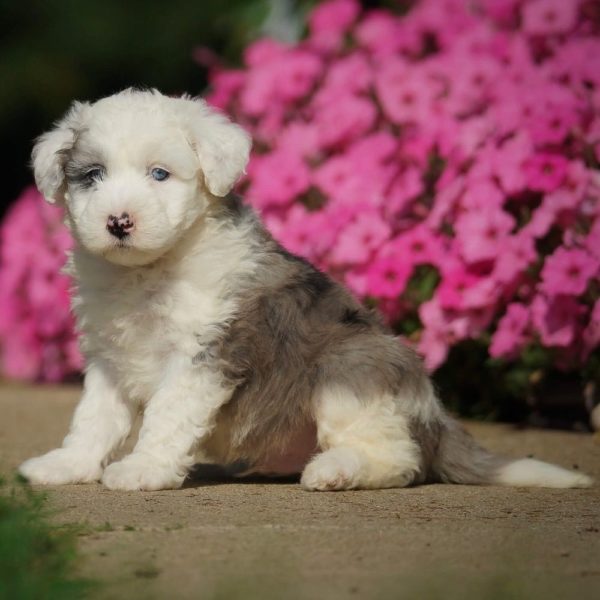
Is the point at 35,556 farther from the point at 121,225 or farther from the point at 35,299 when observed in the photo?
the point at 35,299

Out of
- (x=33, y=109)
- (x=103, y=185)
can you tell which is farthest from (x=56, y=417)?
(x=33, y=109)

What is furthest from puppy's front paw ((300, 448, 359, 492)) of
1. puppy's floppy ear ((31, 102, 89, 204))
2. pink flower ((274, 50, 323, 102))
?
pink flower ((274, 50, 323, 102))

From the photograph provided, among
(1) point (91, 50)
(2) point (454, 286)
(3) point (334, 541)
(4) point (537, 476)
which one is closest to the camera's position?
(3) point (334, 541)

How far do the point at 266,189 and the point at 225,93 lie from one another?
1.42 metres

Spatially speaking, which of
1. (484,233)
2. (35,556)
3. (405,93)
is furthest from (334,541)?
(405,93)

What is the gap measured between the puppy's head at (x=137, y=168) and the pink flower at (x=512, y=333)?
2168 millimetres

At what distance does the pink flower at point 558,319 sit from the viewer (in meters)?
6.49

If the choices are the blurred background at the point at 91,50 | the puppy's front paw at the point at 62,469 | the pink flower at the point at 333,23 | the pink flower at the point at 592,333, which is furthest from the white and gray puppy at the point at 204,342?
the blurred background at the point at 91,50

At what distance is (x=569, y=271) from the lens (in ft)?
21.0

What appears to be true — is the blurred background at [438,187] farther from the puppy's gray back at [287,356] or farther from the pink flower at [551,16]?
the puppy's gray back at [287,356]

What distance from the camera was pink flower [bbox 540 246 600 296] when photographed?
6.34m

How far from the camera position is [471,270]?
702 cm

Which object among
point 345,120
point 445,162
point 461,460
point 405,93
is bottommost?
point 461,460

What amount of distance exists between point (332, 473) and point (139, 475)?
29.0 inches
